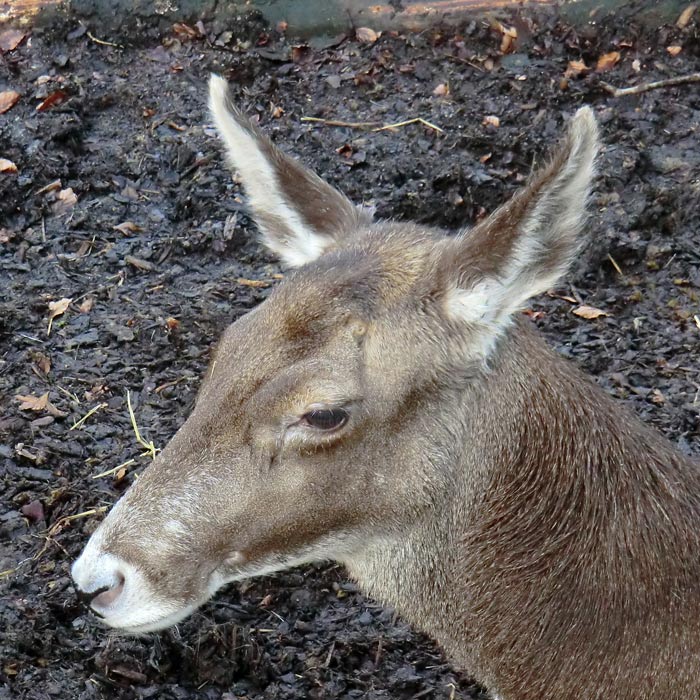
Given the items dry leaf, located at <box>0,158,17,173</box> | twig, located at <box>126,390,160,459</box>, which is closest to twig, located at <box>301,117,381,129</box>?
dry leaf, located at <box>0,158,17,173</box>

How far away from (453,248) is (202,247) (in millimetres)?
3673

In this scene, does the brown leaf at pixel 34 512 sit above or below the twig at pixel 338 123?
below

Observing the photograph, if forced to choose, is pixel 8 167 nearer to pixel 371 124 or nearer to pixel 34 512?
pixel 371 124

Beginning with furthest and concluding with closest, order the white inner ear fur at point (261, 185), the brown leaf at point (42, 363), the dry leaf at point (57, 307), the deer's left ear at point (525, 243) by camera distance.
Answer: the dry leaf at point (57, 307)
the brown leaf at point (42, 363)
the white inner ear fur at point (261, 185)
the deer's left ear at point (525, 243)

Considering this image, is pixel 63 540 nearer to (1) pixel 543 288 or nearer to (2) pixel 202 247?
(2) pixel 202 247

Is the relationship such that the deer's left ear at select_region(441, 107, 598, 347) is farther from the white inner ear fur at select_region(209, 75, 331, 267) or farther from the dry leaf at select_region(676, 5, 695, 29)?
the dry leaf at select_region(676, 5, 695, 29)

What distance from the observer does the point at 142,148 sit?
7.50 m

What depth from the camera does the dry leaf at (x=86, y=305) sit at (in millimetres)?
6298

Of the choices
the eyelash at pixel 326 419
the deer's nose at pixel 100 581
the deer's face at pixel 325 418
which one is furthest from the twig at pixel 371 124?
the deer's nose at pixel 100 581

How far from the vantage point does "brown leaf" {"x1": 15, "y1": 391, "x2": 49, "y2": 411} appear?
562 cm

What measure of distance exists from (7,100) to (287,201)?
16.0 ft

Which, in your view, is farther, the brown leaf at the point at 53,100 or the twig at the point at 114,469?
the brown leaf at the point at 53,100

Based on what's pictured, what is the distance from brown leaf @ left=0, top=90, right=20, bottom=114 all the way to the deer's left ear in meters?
5.54

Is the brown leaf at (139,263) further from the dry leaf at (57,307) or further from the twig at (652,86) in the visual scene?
the twig at (652,86)
